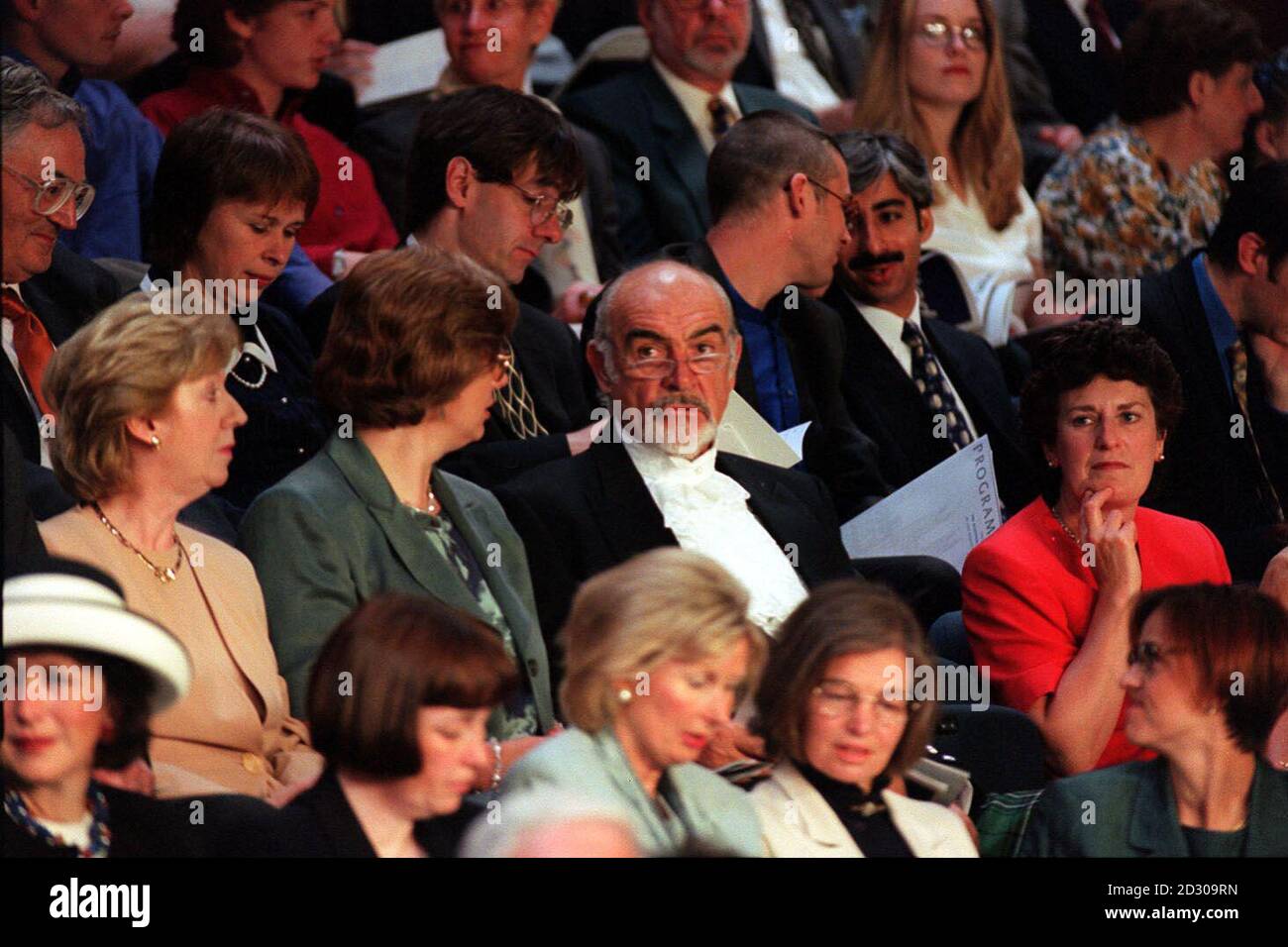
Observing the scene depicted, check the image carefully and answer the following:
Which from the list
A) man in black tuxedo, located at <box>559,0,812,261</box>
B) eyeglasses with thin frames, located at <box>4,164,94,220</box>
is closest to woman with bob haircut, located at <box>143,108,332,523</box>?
eyeglasses with thin frames, located at <box>4,164,94,220</box>

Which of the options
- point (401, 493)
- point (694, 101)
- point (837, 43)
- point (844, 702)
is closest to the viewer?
point (844, 702)

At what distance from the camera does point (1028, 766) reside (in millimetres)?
3891

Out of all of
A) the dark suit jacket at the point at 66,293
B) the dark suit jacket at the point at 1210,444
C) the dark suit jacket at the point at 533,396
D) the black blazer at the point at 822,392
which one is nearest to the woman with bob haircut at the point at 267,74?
the dark suit jacket at the point at 533,396

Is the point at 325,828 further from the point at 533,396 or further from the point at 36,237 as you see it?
the point at 533,396

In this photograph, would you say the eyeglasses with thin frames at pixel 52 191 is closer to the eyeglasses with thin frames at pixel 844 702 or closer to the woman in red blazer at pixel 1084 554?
the eyeglasses with thin frames at pixel 844 702

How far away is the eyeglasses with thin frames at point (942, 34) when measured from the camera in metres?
6.07

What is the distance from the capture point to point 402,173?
5.62m

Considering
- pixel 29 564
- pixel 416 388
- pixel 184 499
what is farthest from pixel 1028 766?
pixel 29 564

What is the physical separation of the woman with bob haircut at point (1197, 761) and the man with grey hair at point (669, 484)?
66 centimetres

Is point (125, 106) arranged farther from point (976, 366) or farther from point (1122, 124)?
point (1122, 124)

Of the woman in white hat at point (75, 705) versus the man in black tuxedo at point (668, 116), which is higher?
the man in black tuxedo at point (668, 116)

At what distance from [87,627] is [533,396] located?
6.01ft

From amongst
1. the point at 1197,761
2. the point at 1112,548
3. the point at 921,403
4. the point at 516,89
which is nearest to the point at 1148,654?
the point at 1197,761

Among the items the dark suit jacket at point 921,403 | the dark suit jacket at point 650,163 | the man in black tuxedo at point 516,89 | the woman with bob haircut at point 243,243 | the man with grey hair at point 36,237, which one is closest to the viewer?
the man with grey hair at point 36,237
